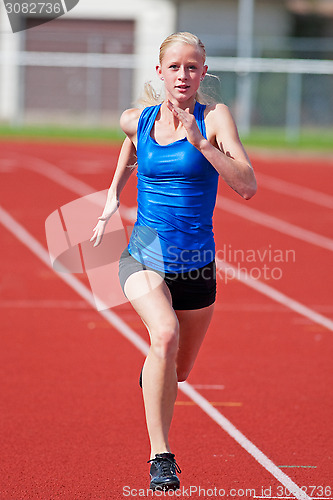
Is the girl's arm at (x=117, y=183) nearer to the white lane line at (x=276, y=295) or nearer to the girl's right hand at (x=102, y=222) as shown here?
the girl's right hand at (x=102, y=222)

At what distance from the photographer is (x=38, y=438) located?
17.2ft

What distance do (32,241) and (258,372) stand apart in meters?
6.06

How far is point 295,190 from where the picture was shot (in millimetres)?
18203

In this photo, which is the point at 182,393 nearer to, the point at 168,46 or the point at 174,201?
the point at 174,201

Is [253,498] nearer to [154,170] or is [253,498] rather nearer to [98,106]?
[154,170]

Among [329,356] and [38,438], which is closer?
[38,438]

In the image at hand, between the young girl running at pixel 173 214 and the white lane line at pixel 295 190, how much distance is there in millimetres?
12035

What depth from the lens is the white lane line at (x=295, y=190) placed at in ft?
55.4

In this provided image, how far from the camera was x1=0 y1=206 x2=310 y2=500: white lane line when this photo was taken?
469 centimetres

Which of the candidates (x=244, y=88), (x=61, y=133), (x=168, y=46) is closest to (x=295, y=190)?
(x=244, y=88)

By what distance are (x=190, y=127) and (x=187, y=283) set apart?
2.54 feet

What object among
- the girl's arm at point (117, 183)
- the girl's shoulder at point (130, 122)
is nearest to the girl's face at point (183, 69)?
the girl's shoulder at point (130, 122)

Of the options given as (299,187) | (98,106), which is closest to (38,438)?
(299,187)

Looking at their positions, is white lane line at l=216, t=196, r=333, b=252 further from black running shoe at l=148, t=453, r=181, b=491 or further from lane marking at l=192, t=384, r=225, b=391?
black running shoe at l=148, t=453, r=181, b=491
